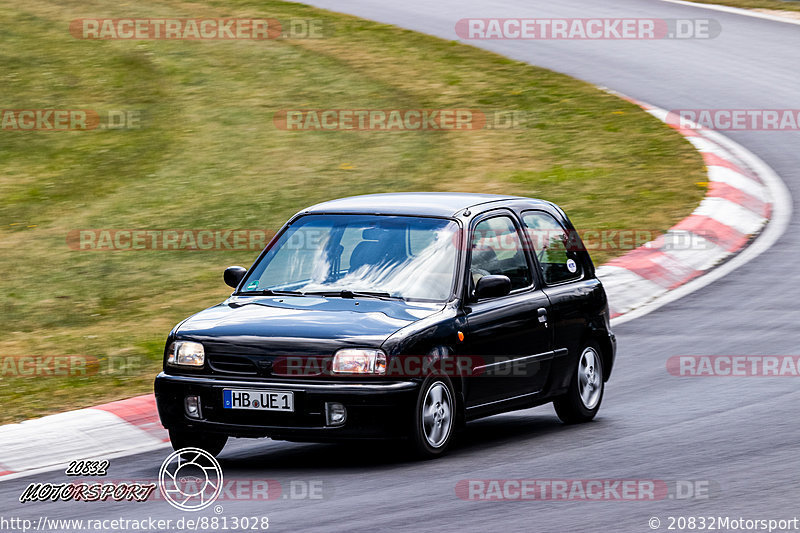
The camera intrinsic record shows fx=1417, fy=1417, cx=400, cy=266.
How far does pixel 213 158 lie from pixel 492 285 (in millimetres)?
10928

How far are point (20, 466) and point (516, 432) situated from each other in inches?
125

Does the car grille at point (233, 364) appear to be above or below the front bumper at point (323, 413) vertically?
above

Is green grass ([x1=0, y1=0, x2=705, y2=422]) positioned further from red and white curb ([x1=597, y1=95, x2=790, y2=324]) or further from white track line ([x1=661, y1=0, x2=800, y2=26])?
white track line ([x1=661, y1=0, x2=800, y2=26])

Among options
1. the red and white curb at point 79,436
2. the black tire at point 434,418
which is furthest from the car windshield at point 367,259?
the red and white curb at point 79,436

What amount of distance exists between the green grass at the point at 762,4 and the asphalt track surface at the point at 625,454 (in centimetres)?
1464

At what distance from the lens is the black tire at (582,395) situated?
955 centimetres

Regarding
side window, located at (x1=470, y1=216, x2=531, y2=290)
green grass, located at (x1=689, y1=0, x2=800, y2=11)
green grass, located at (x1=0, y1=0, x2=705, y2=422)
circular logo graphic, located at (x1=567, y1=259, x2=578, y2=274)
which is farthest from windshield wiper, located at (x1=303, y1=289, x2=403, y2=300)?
green grass, located at (x1=689, y1=0, x2=800, y2=11)

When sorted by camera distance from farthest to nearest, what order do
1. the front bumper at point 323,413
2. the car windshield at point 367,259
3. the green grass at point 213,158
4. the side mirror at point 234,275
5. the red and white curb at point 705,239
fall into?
the red and white curb at point 705,239, the green grass at point 213,158, the side mirror at point 234,275, the car windshield at point 367,259, the front bumper at point 323,413

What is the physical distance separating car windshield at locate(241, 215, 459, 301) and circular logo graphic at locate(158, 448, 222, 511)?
1.19 metres

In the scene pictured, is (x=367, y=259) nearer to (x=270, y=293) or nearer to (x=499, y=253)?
(x=270, y=293)

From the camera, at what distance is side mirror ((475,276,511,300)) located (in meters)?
8.48

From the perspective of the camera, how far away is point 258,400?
790 centimetres

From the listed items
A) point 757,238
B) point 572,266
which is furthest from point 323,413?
point 757,238

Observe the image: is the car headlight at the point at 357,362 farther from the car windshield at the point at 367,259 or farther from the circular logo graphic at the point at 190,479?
the circular logo graphic at the point at 190,479
